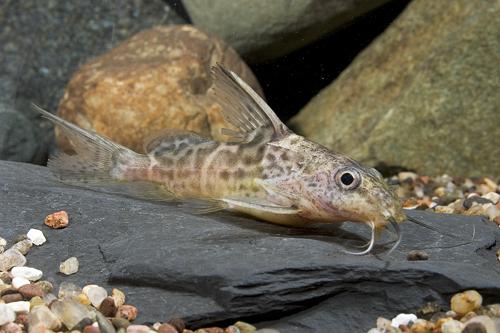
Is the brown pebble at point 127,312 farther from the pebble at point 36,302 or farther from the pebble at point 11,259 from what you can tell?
the pebble at point 11,259

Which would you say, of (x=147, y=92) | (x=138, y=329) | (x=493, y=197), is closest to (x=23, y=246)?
(x=138, y=329)

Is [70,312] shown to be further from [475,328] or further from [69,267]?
[475,328]

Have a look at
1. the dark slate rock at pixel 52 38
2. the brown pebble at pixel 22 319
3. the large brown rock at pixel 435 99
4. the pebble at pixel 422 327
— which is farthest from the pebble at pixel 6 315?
the large brown rock at pixel 435 99

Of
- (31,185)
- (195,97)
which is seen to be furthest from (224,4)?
(31,185)

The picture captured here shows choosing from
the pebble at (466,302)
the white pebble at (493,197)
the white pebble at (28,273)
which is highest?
the white pebble at (493,197)

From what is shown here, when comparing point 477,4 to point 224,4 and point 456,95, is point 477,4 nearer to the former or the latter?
point 456,95

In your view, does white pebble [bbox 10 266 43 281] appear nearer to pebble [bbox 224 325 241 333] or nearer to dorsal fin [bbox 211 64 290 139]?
pebble [bbox 224 325 241 333]
